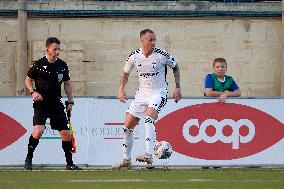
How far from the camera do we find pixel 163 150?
1368 centimetres

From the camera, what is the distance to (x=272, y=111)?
15.2 meters

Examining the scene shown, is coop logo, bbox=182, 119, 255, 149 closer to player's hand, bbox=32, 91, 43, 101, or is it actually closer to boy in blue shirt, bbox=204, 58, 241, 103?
boy in blue shirt, bbox=204, 58, 241, 103

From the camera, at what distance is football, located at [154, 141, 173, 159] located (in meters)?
13.7

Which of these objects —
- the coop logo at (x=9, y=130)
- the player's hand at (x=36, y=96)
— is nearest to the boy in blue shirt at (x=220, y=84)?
the player's hand at (x=36, y=96)

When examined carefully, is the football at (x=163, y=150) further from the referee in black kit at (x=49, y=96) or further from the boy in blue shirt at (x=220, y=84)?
the boy in blue shirt at (x=220, y=84)

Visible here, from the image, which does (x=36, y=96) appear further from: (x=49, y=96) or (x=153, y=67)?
(x=153, y=67)

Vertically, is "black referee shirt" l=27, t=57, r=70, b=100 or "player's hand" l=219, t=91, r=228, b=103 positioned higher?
"black referee shirt" l=27, t=57, r=70, b=100

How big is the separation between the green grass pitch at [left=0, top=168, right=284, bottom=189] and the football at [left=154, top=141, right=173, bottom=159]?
0.70 ft

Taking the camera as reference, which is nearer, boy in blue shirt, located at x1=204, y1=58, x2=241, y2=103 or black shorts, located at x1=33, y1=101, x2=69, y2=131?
black shorts, located at x1=33, y1=101, x2=69, y2=131

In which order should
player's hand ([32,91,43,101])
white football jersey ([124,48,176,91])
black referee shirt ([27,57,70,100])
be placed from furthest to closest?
black referee shirt ([27,57,70,100]), player's hand ([32,91,43,101]), white football jersey ([124,48,176,91])

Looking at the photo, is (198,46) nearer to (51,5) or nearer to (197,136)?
(51,5)

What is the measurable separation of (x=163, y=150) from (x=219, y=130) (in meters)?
1.67

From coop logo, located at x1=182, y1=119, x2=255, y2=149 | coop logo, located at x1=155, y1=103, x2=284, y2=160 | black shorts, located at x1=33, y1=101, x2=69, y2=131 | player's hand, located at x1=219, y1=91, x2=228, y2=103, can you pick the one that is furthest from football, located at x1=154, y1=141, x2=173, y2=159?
player's hand, located at x1=219, y1=91, x2=228, y2=103

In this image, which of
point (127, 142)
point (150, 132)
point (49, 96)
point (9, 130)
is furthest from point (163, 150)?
point (9, 130)
